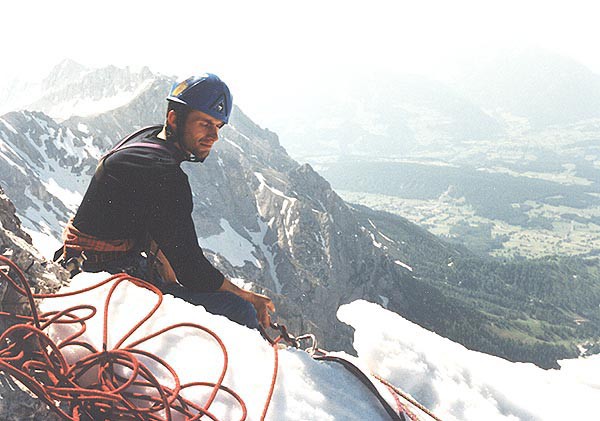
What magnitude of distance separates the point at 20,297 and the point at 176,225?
1.99 m

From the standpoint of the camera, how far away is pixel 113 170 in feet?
17.6

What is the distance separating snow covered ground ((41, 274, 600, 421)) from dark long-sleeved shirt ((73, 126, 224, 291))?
0.51 metres

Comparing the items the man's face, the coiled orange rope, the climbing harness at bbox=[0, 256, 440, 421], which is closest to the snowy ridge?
the climbing harness at bbox=[0, 256, 440, 421]

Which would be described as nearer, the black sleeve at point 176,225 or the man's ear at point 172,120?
the black sleeve at point 176,225

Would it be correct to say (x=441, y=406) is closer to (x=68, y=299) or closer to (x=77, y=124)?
(x=68, y=299)

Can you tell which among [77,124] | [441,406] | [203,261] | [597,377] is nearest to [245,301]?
[203,261]

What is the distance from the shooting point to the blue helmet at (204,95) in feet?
18.2

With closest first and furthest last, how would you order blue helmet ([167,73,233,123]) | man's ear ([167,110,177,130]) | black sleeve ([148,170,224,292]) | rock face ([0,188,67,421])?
rock face ([0,188,67,421])
black sleeve ([148,170,224,292])
blue helmet ([167,73,233,123])
man's ear ([167,110,177,130])

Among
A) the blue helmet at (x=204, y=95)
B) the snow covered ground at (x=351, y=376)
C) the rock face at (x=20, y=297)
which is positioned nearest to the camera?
the rock face at (x=20, y=297)

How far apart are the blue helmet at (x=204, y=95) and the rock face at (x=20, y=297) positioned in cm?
287

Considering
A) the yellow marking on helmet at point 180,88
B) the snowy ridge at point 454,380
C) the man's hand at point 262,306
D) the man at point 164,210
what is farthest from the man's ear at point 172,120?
the snowy ridge at point 454,380

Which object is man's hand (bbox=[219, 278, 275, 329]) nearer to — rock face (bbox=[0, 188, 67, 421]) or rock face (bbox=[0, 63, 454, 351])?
rock face (bbox=[0, 188, 67, 421])

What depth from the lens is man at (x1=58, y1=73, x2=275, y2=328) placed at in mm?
5059

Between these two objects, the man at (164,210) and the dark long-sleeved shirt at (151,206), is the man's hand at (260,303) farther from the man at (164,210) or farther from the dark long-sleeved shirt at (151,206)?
the dark long-sleeved shirt at (151,206)
